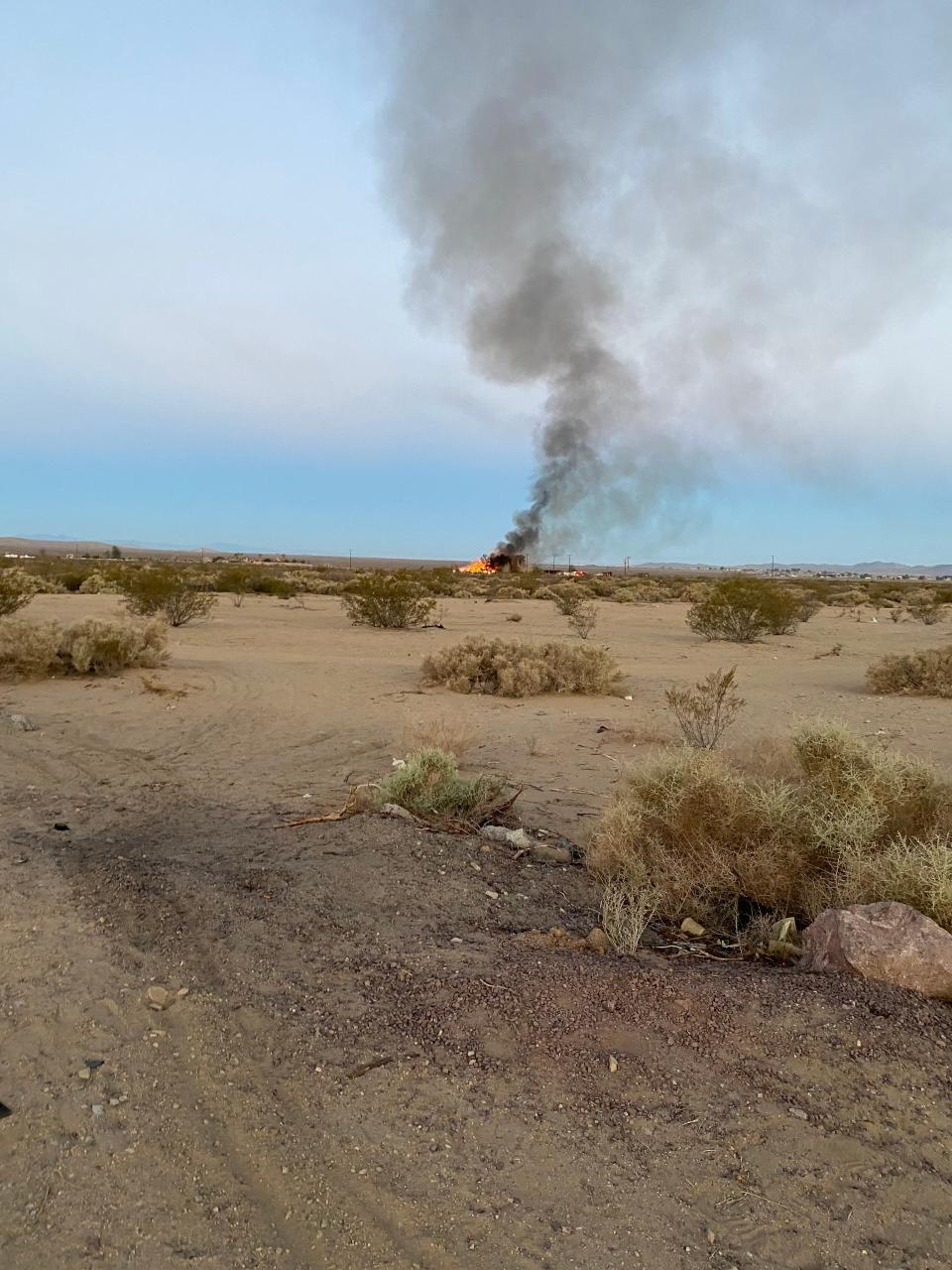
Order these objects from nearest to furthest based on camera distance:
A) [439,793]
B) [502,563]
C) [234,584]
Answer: [439,793] < [234,584] < [502,563]

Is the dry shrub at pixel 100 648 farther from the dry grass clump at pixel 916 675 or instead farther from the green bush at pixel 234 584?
the green bush at pixel 234 584

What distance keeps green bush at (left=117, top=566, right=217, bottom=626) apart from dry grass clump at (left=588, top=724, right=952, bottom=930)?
16.8 metres

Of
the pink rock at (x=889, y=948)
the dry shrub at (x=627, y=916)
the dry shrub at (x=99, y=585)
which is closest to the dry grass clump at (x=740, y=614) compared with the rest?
the dry shrub at (x=627, y=916)

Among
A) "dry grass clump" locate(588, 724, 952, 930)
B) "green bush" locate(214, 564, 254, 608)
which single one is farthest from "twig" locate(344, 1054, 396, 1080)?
"green bush" locate(214, 564, 254, 608)

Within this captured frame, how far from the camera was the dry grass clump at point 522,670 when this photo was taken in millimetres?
11633

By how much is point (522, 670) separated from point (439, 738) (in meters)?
4.18

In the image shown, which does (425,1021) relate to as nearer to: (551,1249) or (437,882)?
(551,1249)

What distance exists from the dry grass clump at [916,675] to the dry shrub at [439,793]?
26.4 feet

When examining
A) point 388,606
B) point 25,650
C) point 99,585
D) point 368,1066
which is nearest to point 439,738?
point 368,1066

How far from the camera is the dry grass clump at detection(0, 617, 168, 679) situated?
38.6 feet

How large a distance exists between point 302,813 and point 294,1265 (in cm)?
414

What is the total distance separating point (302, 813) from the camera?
6293 mm

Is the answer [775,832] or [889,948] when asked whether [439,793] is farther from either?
[889,948]

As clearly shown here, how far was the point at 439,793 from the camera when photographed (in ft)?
20.2
